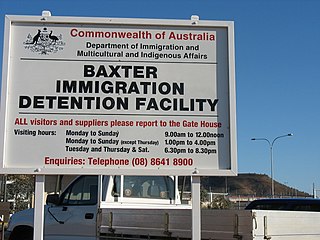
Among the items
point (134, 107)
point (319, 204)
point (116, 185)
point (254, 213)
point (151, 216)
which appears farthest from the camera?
point (319, 204)

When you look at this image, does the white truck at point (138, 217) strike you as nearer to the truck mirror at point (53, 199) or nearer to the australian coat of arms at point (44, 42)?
the truck mirror at point (53, 199)

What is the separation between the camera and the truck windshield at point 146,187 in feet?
30.0

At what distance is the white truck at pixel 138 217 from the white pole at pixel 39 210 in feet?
5.58

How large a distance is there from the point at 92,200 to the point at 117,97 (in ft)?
10.5

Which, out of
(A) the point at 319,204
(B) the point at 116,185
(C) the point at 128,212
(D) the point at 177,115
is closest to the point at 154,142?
(D) the point at 177,115

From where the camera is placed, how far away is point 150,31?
6285 millimetres

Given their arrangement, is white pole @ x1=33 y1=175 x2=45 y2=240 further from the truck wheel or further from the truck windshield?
the truck wheel

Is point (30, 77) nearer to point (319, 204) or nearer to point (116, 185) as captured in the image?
point (116, 185)

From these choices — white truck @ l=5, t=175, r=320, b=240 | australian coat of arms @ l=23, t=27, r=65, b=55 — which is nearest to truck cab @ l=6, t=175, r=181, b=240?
white truck @ l=5, t=175, r=320, b=240

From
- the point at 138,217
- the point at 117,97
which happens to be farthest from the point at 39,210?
the point at 138,217

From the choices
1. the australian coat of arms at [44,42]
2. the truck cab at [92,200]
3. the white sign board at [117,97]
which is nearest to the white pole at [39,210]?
the white sign board at [117,97]

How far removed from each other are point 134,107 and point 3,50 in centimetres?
163

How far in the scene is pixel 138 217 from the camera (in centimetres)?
729

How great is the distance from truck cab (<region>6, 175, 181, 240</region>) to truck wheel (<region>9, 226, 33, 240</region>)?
0.07m
